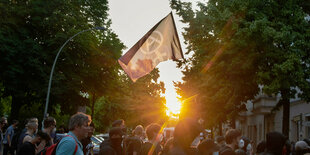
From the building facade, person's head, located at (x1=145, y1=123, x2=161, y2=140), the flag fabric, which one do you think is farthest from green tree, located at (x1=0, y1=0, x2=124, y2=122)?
person's head, located at (x1=145, y1=123, x2=161, y2=140)

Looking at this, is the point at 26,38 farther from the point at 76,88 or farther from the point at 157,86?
Result: the point at 157,86

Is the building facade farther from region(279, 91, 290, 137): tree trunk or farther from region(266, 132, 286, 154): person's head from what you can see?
region(266, 132, 286, 154): person's head

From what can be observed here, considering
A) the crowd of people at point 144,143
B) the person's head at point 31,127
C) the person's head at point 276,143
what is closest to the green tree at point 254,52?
the crowd of people at point 144,143

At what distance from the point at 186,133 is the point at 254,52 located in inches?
645

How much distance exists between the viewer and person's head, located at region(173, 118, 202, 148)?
3.68 m

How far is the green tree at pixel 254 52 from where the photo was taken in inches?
701

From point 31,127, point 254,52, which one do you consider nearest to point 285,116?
point 254,52

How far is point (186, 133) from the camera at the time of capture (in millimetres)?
3682

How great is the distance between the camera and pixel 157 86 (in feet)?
211

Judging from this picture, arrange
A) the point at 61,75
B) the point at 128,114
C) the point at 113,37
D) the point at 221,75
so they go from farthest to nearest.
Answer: the point at 128,114 → the point at 113,37 → the point at 61,75 → the point at 221,75

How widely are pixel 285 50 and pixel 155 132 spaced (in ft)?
43.0

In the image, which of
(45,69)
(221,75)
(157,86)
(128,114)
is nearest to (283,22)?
(221,75)

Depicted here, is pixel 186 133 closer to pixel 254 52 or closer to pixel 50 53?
pixel 254 52

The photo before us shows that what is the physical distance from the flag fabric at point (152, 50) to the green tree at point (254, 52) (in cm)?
970
